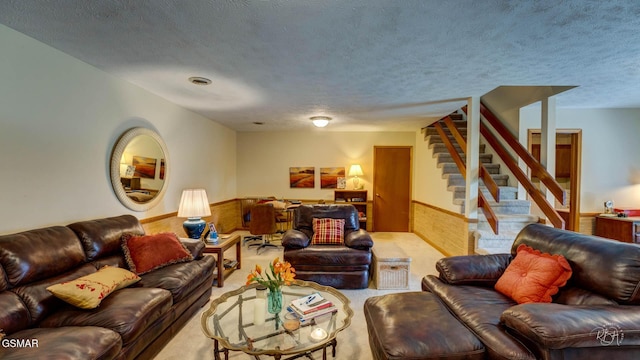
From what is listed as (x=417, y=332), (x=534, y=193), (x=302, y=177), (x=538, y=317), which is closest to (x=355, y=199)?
(x=302, y=177)

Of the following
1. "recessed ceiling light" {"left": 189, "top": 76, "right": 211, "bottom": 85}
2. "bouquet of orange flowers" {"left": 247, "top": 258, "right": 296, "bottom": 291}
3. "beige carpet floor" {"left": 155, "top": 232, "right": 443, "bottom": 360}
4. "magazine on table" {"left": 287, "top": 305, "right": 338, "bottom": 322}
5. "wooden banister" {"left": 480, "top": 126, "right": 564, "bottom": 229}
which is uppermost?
"recessed ceiling light" {"left": 189, "top": 76, "right": 211, "bottom": 85}

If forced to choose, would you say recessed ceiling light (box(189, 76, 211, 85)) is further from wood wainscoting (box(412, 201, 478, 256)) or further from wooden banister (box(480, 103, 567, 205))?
wooden banister (box(480, 103, 567, 205))

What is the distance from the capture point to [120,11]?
1708mm

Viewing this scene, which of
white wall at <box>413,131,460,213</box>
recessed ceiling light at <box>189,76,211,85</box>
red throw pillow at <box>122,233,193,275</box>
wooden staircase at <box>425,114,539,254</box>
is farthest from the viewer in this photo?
white wall at <box>413,131,460,213</box>

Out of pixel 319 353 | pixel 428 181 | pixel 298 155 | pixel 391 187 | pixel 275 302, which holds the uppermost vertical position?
pixel 298 155

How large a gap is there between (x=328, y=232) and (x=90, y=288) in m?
2.43

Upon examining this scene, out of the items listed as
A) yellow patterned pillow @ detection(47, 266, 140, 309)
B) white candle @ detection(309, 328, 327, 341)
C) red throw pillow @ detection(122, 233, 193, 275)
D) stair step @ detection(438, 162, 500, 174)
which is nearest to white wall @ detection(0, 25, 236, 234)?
red throw pillow @ detection(122, 233, 193, 275)

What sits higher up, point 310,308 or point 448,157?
point 448,157

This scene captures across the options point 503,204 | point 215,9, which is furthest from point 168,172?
point 503,204

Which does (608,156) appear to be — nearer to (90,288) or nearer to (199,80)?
(199,80)

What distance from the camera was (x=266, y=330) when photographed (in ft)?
5.75

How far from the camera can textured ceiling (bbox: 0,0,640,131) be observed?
1688mm

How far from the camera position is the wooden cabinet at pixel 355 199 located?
20.0 feet

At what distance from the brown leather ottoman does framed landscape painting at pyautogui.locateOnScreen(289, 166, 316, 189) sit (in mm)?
4608
